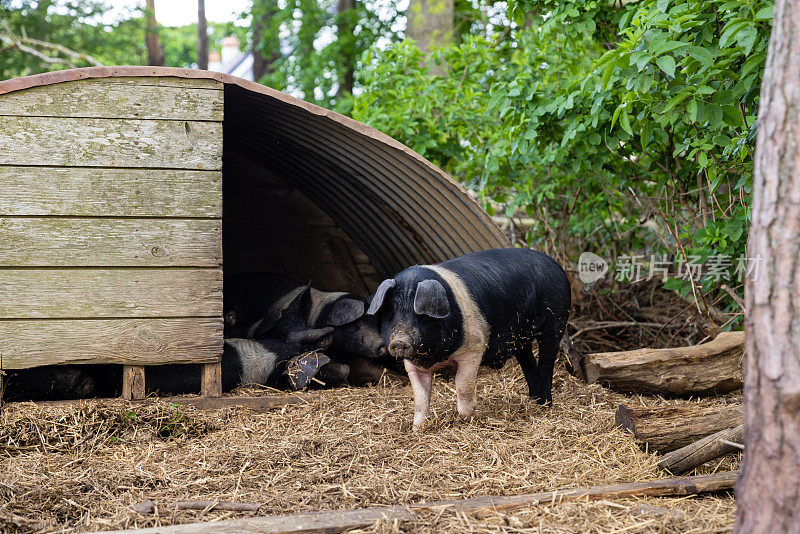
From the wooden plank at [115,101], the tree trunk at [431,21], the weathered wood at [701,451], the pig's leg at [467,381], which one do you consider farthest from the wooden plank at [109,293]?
the tree trunk at [431,21]

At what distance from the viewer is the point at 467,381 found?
395 centimetres

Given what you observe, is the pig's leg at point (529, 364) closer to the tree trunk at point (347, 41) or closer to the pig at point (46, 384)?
the pig at point (46, 384)

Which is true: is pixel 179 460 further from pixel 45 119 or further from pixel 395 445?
pixel 45 119

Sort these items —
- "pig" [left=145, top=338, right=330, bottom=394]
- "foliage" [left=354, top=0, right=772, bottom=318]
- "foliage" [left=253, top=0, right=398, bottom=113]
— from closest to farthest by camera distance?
"foliage" [left=354, top=0, right=772, bottom=318], "pig" [left=145, top=338, right=330, bottom=394], "foliage" [left=253, top=0, right=398, bottom=113]

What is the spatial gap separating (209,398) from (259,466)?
121 centimetres

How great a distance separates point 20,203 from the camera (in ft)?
13.8

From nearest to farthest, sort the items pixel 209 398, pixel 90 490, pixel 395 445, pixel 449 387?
1. pixel 90 490
2. pixel 395 445
3. pixel 209 398
4. pixel 449 387

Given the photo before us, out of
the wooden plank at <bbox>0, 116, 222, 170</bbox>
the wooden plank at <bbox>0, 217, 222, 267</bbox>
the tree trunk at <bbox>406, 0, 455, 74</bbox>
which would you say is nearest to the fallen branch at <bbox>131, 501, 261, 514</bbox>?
the wooden plank at <bbox>0, 217, 222, 267</bbox>

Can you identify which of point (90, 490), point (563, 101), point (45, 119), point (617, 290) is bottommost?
point (90, 490)

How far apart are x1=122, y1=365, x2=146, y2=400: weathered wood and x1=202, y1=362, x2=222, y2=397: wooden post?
36 cm

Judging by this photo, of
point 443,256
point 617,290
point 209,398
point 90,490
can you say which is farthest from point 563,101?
point 90,490

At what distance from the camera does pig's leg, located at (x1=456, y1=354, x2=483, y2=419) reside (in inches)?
153

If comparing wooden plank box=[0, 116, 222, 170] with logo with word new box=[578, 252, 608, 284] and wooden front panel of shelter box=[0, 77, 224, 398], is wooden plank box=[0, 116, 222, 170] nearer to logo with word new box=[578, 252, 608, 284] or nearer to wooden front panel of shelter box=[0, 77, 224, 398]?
wooden front panel of shelter box=[0, 77, 224, 398]

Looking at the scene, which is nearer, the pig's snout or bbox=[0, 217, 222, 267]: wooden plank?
the pig's snout
